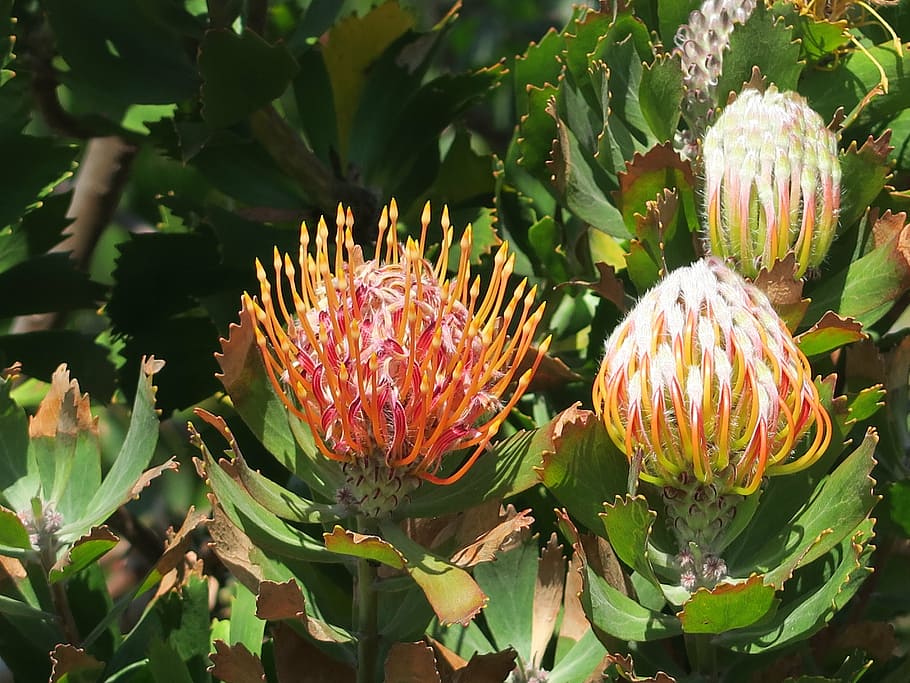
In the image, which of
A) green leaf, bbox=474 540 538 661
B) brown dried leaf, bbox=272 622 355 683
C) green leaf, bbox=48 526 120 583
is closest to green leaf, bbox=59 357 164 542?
green leaf, bbox=48 526 120 583

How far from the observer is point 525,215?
1.08m

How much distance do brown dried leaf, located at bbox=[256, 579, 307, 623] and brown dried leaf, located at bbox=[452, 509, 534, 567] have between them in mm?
102

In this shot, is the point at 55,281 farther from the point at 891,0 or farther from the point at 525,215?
the point at 891,0

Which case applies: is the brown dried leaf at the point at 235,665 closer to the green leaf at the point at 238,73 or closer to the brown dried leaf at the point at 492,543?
the brown dried leaf at the point at 492,543

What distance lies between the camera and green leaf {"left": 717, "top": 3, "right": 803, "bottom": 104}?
2.92ft

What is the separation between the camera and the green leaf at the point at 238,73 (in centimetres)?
105

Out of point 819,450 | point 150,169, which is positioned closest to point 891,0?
point 819,450

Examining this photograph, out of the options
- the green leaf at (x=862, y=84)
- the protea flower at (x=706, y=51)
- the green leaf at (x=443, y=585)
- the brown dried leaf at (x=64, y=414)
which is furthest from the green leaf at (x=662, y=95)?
the brown dried leaf at (x=64, y=414)

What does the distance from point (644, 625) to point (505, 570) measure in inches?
6.1

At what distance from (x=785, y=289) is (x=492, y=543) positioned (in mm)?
248

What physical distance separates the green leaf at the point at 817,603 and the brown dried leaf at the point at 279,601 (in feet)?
0.88

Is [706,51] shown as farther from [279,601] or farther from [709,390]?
[279,601]

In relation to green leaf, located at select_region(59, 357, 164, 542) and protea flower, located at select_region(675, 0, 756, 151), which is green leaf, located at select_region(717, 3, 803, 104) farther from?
green leaf, located at select_region(59, 357, 164, 542)

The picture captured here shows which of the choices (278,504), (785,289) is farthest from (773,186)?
(278,504)
